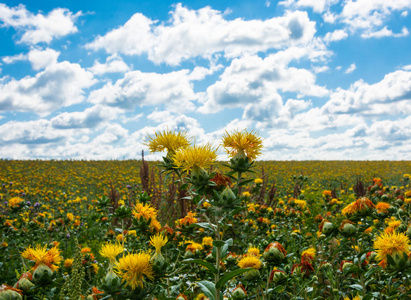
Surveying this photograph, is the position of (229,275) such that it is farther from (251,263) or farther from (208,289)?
(251,263)

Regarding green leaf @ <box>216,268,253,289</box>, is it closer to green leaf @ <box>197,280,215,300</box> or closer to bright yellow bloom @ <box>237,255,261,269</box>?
green leaf @ <box>197,280,215,300</box>

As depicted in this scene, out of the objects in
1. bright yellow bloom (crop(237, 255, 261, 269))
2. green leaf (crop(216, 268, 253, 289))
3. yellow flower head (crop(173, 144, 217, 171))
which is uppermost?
yellow flower head (crop(173, 144, 217, 171))

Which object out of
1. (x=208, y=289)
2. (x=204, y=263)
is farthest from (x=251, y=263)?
(x=204, y=263)

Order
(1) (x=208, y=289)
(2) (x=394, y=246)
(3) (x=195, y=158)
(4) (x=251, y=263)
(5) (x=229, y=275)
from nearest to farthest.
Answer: (5) (x=229, y=275) < (1) (x=208, y=289) < (3) (x=195, y=158) < (2) (x=394, y=246) < (4) (x=251, y=263)

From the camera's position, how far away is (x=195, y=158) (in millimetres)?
1814

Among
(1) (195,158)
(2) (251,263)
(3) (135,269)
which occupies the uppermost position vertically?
(1) (195,158)

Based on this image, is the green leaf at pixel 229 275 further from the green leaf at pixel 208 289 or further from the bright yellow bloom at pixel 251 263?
the bright yellow bloom at pixel 251 263

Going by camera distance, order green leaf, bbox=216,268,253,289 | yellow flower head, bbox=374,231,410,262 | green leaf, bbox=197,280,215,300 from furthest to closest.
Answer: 1. yellow flower head, bbox=374,231,410,262
2. green leaf, bbox=197,280,215,300
3. green leaf, bbox=216,268,253,289

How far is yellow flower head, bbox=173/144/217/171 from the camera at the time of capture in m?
1.81

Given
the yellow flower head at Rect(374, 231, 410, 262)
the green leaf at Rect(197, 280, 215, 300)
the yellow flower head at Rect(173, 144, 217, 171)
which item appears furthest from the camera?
the yellow flower head at Rect(374, 231, 410, 262)

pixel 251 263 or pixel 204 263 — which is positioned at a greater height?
pixel 204 263

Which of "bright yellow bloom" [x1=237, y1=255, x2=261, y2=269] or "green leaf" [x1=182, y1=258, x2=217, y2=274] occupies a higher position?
"green leaf" [x1=182, y1=258, x2=217, y2=274]

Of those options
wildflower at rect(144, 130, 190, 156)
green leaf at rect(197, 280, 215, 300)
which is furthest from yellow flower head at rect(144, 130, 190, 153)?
green leaf at rect(197, 280, 215, 300)

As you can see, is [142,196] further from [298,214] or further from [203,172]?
[298,214]
